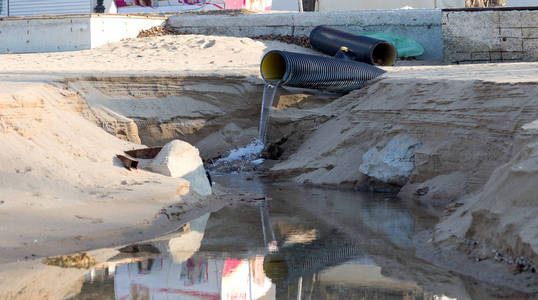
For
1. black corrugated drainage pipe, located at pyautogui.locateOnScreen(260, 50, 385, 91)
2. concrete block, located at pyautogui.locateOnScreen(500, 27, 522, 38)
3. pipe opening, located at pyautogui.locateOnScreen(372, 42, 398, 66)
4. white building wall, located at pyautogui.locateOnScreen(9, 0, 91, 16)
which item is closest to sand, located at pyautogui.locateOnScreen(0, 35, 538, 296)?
black corrugated drainage pipe, located at pyautogui.locateOnScreen(260, 50, 385, 91)

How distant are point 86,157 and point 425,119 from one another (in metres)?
4.33

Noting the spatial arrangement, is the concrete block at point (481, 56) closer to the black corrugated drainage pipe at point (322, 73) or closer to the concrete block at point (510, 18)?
the concrete block at point (510, 18)

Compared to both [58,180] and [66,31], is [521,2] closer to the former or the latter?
[66,31]

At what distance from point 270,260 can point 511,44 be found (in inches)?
417

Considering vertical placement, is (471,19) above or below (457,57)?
above

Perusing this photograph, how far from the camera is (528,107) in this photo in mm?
8727

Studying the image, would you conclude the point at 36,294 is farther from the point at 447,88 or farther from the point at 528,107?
the point at 447,88

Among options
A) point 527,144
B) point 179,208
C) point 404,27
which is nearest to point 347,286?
point 527,144

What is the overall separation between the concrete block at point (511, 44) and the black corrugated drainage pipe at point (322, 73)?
379 centimetres

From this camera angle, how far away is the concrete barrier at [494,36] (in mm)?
15578

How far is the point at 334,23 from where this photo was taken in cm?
1819

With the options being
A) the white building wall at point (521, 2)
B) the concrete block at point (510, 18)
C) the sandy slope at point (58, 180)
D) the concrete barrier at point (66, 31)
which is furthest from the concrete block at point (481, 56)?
the sandy slope at point (58, 180)

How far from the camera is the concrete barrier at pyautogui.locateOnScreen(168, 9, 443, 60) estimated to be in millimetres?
17500

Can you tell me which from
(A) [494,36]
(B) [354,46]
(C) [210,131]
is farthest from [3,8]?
(A) [494,36]
